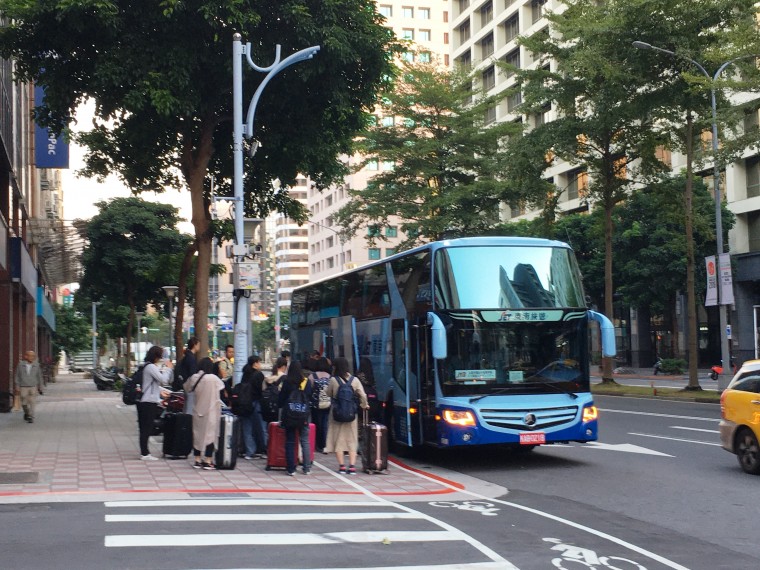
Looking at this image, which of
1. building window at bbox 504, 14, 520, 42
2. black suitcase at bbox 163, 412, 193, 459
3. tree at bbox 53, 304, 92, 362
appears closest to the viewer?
black suitcase at bbox 163, 412, 193, 459

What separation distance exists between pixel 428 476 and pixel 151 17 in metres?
11.3

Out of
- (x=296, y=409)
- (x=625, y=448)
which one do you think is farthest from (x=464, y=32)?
(x=296, y=409)

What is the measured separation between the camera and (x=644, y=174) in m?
37.7

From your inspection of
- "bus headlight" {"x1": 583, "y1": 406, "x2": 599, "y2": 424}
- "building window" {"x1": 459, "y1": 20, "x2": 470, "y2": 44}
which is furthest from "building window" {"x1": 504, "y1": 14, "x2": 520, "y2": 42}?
"bus headlight" {"x1": 583, "y1": 406, "x2": 599, "y2": 424}

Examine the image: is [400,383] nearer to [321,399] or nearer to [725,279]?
[321,399]

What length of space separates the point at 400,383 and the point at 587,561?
27.9 ft

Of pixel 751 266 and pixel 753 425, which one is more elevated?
pixel 751 266

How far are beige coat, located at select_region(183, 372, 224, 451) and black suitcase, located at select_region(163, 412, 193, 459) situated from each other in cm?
114

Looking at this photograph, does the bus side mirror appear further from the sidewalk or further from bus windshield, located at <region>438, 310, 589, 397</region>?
the sidewalk

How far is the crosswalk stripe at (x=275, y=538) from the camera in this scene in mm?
8859

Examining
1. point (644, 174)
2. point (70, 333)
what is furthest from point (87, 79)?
point (70, 333)

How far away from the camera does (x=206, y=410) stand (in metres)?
14.9

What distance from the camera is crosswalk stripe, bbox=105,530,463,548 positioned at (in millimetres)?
8859

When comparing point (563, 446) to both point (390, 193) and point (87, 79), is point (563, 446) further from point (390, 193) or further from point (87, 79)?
point (390, 193)
